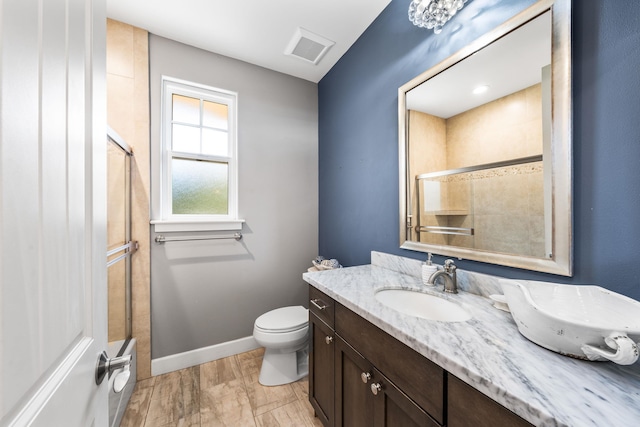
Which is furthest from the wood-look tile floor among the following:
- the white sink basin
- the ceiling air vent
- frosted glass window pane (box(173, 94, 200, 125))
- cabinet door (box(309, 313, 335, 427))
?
the ceiling air vent

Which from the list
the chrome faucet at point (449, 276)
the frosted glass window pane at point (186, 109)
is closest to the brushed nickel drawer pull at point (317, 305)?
the chrome faucet at point (449, 276)

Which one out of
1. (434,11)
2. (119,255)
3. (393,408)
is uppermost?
(434,11)

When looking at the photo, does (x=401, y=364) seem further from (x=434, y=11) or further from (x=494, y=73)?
(x=434, y=11)

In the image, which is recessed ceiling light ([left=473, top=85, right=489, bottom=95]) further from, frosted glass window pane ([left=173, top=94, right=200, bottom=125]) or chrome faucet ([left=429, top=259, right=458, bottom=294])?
frosted glass window pane ([left=173, top=94, right=200, bottom=125])

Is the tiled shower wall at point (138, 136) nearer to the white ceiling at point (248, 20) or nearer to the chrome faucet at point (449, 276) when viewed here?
the white ceiling at point (248, 20)

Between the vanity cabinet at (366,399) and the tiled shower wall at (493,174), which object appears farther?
the tiled shower wall at (493,174)

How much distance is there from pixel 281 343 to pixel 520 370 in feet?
4.64

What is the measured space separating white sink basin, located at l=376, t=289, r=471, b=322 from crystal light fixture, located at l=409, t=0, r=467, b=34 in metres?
1.32

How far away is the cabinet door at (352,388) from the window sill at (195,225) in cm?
136

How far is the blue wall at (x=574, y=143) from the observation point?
0.74 meters

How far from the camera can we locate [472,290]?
1.11 meters

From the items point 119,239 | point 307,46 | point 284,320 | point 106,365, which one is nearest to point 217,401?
point 284,320

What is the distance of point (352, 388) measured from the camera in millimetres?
1046

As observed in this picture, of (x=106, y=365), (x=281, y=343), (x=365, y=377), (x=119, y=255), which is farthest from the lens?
(x=281, y=343)
